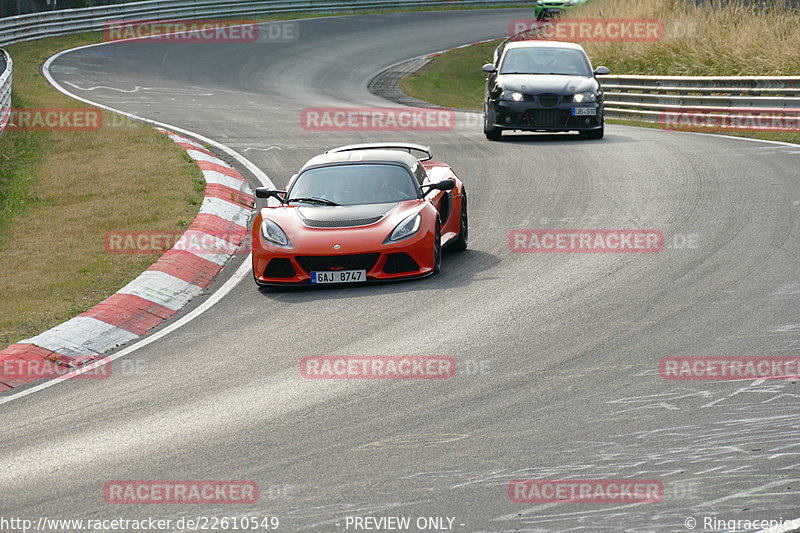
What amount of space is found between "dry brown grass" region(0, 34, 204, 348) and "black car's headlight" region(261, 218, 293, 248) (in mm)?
1433

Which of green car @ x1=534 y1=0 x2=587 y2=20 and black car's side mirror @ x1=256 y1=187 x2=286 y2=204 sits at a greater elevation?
black car's side mirror @ x1=256 y1=187 x2=286 y2=204

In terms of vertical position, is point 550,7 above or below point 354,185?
below

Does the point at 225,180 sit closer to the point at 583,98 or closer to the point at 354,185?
the point at 354,185

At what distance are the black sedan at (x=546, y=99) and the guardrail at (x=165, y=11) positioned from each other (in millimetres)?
22018

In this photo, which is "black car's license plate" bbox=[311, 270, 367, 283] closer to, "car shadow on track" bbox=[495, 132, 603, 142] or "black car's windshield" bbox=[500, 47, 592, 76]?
"car shadow on track" bbox=[495, 132, 603, 142]

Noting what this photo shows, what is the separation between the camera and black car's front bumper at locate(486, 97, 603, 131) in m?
18.8

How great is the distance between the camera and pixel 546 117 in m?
18.8

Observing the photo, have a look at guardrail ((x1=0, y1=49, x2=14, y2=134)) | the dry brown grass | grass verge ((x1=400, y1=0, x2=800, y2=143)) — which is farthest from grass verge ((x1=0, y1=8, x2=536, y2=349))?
grass verge ((x1=400, y1=0, x2=800, y2=143))

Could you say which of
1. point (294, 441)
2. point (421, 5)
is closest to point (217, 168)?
point (294, 441)

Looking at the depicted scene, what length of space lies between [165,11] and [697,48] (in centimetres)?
2283

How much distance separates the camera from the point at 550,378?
7.29 meters

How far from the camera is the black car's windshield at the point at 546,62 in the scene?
19.7 metres

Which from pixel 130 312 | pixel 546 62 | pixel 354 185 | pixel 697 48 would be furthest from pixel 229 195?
pixel 697 48

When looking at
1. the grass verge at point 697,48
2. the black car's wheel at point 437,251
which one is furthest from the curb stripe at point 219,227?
the grass verge at point 697,48
